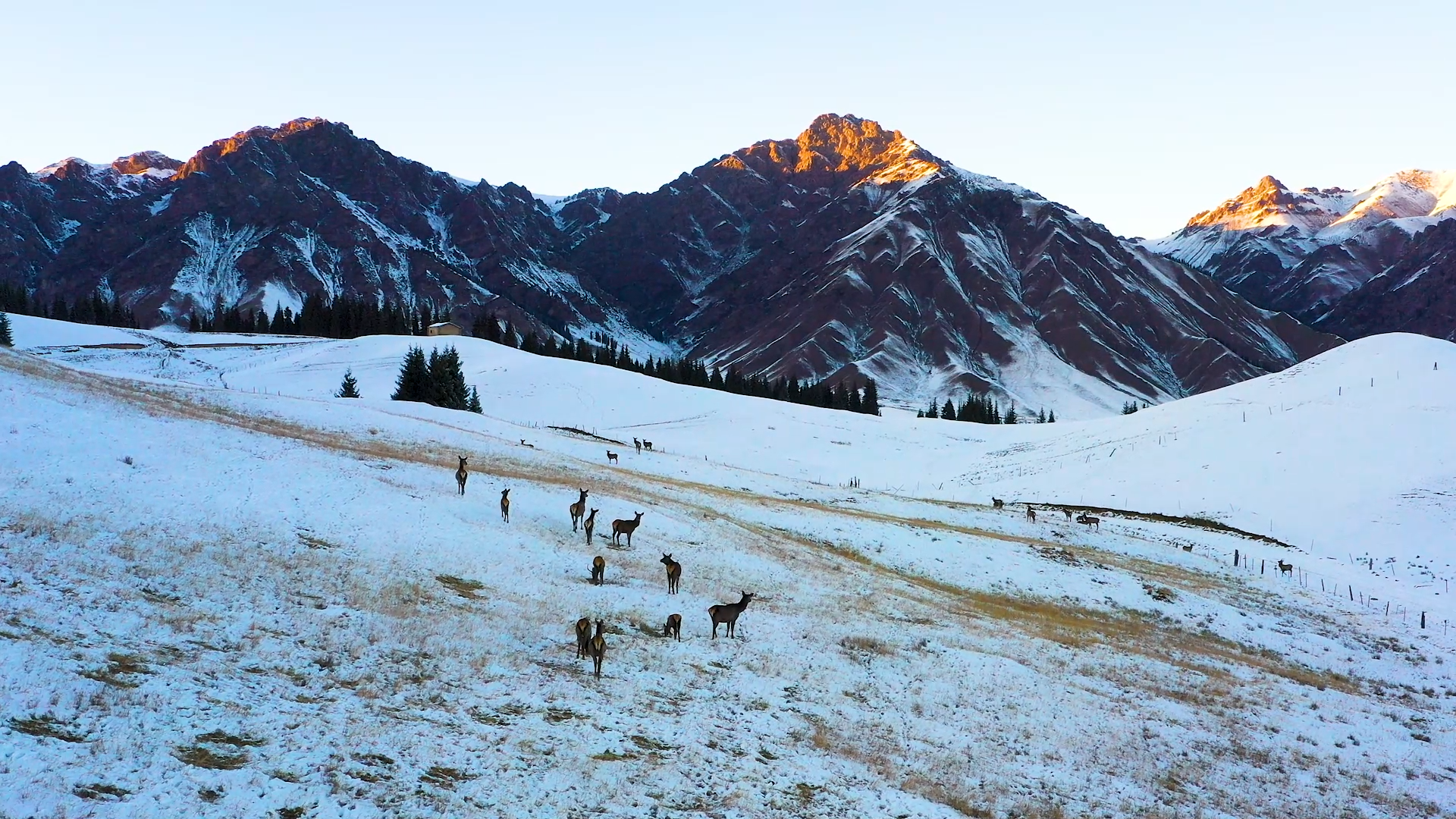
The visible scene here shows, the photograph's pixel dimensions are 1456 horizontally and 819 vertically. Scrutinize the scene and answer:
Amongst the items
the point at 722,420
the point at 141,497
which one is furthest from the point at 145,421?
the point at 722,420

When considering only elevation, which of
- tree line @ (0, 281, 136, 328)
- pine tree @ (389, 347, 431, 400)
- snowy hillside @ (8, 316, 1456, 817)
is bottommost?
snowy hillside @ (8, 316, 1456, 817)

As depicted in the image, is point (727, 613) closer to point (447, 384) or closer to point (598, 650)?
point (598, 650)

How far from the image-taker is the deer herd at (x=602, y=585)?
59.7 feet

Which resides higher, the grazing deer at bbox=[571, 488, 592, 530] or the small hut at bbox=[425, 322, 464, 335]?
the small hut at bbox=[425, 322, 464, 335]

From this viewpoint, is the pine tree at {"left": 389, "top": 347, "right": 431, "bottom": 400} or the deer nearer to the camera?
the deer

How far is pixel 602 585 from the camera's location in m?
25.0

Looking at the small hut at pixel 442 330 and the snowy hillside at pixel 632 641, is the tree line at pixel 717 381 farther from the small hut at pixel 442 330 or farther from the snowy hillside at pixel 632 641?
the snowy hillside at pixel 632 641

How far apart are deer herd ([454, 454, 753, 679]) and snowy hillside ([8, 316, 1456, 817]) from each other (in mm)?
436

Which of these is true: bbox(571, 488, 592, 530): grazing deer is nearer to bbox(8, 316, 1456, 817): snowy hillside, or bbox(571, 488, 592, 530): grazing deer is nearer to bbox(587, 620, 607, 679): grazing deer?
bbox(8, 316, 1456, 817): snowy hillside

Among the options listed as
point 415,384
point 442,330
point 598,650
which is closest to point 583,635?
point 598,650

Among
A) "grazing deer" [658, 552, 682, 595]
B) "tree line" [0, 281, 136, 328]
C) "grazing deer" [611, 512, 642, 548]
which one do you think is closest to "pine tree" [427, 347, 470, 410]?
"grazing deer" [611, 512, 642, 548]

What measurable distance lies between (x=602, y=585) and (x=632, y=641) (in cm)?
485

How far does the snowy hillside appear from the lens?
496 inches

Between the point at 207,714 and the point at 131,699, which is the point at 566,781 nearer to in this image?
the point at 207,714
